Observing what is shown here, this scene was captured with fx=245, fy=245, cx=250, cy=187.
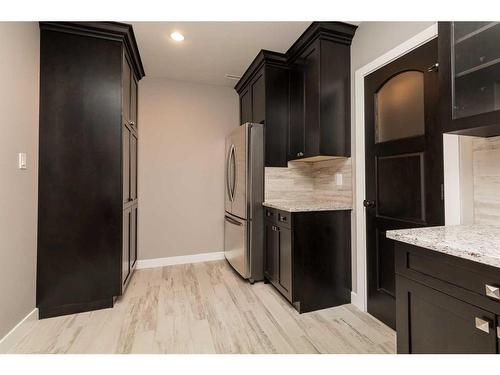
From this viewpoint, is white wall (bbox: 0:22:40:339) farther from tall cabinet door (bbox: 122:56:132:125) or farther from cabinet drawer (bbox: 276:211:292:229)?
cabinet drawer (bbox: 276:211:292:229)

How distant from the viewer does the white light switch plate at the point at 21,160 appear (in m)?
1.71

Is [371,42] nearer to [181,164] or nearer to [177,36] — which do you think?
[177,36]

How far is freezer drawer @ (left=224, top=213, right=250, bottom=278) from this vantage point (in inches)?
105

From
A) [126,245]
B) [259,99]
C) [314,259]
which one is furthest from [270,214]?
[126,245]

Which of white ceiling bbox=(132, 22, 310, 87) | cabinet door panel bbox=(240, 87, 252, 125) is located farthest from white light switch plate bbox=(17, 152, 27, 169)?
cabinet door panel bbox=(240, 87, 252, 125)

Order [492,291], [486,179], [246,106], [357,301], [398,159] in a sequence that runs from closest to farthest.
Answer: [492,291] → [486,179] → [398,159] → [357,301] → [246,106]

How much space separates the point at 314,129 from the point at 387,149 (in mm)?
641

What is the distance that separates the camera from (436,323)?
96 cm

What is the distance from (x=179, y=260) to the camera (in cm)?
334

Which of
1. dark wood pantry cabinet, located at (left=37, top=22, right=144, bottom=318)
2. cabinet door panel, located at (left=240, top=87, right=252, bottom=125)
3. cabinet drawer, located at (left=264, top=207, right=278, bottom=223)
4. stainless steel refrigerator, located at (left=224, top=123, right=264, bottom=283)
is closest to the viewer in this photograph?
dark wood pantry cabinet, located at (left=37, top=22, right=144, bottom=318)

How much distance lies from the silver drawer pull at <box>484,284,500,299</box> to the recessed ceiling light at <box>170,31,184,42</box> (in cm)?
273

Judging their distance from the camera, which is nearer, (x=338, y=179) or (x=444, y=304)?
(x=444, y=304)

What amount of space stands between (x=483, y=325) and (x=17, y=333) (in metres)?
2.62
